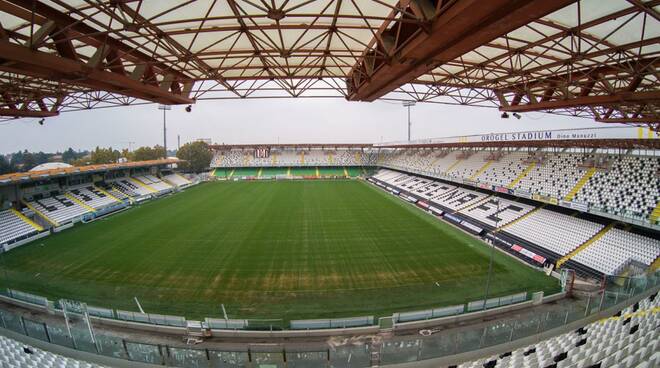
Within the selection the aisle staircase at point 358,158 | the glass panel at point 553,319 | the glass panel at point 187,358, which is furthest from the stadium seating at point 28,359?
the aisle staircase at point 358,158

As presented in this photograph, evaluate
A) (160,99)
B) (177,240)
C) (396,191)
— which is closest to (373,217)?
(396,191)

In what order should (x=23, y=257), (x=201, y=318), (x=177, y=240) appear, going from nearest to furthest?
(x=201, y=318) → (x=23, y=257) → (x=177, y=240)

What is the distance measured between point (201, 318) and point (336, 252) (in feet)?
26.2

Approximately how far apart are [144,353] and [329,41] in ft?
31.1

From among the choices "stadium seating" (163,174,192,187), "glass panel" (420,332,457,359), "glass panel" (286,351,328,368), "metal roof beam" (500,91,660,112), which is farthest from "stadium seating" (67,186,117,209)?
"metal roof beam" (500,91,660,112)

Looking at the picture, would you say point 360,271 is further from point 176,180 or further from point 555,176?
point 176,180

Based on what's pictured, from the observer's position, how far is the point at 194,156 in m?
54.0

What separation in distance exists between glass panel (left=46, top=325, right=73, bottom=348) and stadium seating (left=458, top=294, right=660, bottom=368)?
11.0 meters

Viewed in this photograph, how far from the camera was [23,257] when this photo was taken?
1650 cm

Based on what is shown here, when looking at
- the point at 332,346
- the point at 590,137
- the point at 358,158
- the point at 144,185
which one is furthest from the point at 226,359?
the point at 358,158

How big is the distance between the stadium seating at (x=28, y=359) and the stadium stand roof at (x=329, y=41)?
6.78 meters

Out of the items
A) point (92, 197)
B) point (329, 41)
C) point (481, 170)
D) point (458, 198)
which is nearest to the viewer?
point (329, 41)

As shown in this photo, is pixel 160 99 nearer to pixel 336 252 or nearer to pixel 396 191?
pixel 336 252

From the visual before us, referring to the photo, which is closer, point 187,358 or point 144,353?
point 187,358
